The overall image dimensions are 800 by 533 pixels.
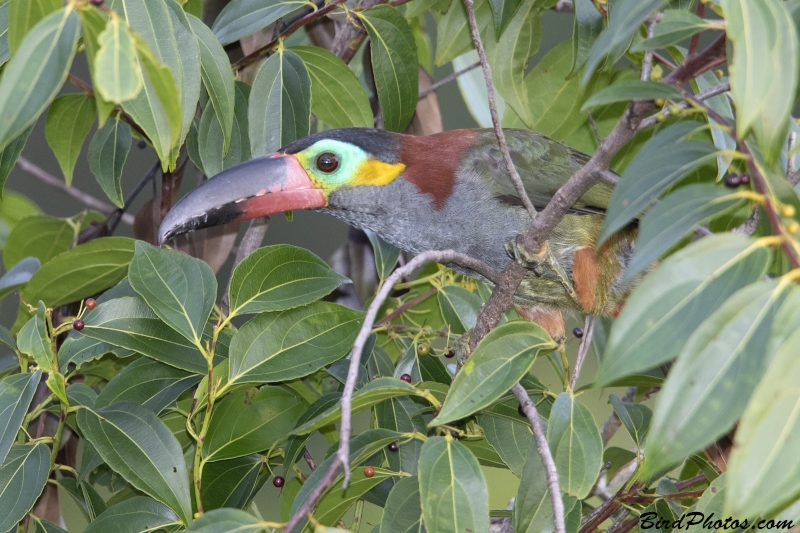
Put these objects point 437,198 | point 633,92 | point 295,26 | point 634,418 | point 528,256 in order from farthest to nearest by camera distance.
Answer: point 437,198
point 295,26
point 528,256
point 634,418
point 633,92

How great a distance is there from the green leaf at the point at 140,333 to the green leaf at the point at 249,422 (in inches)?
4.2

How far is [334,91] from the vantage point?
7.47 ft

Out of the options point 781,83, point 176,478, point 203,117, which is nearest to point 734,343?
point 781,83

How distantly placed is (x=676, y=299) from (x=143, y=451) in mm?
1096

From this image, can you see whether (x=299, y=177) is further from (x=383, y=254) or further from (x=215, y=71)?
(x=215, y=71)

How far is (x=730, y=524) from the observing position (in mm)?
1142

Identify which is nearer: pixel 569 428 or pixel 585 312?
pixel 569 428

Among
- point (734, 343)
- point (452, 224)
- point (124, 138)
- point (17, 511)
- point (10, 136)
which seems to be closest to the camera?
point (734, 343)

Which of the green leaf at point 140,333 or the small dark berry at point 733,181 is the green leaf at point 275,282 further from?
the small dark berry at point 733,181

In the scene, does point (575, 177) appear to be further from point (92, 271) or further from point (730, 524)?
point (92, 271)

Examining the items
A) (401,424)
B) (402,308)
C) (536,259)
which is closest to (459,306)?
(402,308)

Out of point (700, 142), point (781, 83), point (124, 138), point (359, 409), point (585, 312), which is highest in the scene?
point (781, 83)

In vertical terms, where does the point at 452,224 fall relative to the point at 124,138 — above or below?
below

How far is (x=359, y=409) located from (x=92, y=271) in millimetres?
1031
